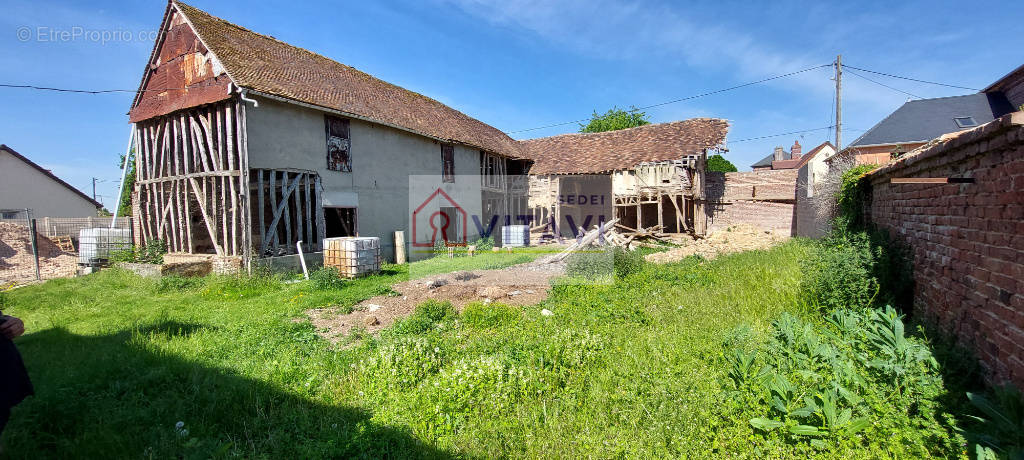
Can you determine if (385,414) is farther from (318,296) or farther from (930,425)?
(318,296)

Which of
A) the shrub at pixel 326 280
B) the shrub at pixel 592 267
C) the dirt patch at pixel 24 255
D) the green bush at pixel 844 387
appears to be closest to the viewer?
the green bush at pixel 844 387

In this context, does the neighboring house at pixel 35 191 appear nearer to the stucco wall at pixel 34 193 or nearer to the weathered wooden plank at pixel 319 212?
the stucco wall at pixel 34 193

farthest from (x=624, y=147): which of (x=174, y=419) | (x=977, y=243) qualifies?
(x=174, y=419)

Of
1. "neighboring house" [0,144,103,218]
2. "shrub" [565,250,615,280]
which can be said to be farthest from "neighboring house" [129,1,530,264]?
"neighboring house" [0,144,103,218]

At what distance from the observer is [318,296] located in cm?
824

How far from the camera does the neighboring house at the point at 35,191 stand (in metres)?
22.0

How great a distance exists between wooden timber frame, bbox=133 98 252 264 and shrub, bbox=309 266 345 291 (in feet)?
7.66

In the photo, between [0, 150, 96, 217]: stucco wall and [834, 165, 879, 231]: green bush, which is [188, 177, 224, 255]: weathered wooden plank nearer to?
[834, 165, 879, 231]: green bush

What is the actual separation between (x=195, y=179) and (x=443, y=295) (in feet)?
26.8

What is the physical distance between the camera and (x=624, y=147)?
20.0 m

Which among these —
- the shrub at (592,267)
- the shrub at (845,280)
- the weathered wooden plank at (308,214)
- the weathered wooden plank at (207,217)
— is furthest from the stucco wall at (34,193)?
the shrub at (845,280)

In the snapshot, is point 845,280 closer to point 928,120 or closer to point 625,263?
A: point 625,263

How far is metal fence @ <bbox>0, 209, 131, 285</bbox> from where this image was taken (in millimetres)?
12242

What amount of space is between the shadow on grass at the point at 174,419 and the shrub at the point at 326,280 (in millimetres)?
4384
